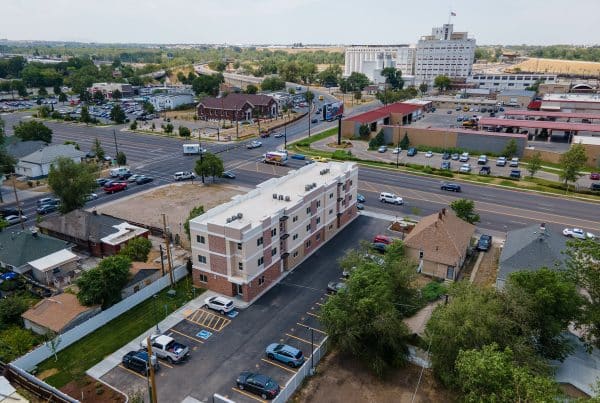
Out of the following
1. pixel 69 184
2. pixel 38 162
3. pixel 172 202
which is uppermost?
pixel 69 184

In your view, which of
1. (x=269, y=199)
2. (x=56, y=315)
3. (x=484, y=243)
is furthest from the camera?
(x=484, y=243)

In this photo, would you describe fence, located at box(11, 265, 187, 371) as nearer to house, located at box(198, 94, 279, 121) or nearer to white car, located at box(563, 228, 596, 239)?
white car, located at box(563, 228, 596, 239)

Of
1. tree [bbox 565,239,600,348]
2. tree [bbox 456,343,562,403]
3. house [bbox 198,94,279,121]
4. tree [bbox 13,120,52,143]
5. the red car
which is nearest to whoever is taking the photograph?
tree [bbox 456,343,562,403]

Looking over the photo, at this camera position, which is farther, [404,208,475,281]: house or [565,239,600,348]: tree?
[404,208,475,281]: house

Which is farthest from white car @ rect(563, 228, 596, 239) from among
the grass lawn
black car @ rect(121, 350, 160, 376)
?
black car @ rect(121, 350, 160, 376)

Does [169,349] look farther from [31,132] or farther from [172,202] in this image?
[31,132]

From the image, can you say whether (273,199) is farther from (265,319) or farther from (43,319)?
(43,319)

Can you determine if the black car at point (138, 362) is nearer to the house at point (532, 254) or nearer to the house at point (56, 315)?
the house at point (56, 315)

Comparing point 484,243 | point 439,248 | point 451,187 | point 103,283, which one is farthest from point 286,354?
point 451,187
